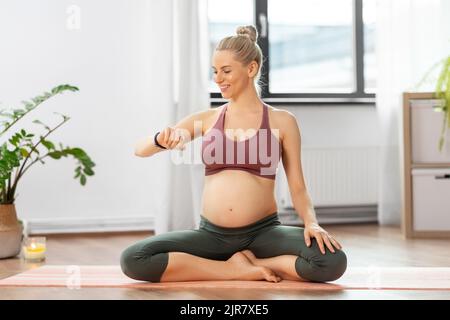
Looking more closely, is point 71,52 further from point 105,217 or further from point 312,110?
point 312,110

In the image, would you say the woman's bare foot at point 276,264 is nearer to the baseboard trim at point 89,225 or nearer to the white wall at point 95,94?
the white wall at point 95,94

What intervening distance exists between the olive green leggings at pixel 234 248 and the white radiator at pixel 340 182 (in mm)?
1600

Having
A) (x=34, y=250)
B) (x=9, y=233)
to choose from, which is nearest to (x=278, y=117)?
(x=34, y=250)

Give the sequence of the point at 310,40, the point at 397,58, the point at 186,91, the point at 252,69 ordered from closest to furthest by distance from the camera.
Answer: the point at 252,69 < the point at 186,91 < the point at 397,58 < the point at 310,40

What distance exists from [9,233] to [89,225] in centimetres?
84

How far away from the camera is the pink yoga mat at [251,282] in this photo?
2.02 metres

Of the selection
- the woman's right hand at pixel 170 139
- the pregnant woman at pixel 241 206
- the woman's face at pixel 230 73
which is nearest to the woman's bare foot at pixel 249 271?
the pregnant woman at pixel 241 206

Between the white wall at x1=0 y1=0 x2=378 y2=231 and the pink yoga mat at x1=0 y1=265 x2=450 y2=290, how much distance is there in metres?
1.17

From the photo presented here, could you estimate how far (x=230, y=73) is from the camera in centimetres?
216

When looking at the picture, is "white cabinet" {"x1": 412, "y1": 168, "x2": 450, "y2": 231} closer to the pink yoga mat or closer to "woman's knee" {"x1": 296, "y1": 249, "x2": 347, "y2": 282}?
the pink yoga mat

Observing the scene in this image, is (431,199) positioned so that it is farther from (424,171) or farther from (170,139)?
(170,139)

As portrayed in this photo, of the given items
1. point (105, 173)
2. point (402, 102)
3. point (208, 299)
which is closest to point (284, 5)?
point (402, 102)
